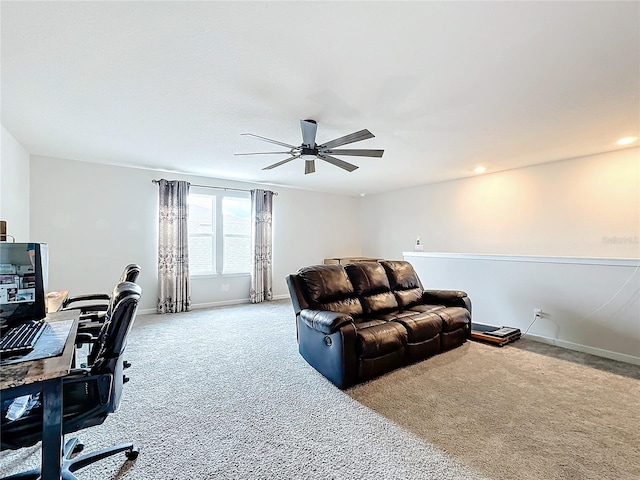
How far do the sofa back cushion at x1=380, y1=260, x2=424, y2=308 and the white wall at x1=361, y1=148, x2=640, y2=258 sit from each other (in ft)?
7.20

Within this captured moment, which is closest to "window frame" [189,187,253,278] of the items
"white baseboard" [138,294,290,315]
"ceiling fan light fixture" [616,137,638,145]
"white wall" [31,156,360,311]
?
"white wall" [31,156,360,311]

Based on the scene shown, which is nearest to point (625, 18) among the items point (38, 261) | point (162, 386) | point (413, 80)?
point (413, 80)

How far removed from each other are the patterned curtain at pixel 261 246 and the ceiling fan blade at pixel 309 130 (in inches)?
130

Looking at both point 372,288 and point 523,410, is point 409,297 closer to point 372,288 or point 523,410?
point 372,288

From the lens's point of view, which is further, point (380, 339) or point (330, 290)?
point (330, 290)

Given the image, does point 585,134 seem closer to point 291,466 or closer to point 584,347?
point 584,347

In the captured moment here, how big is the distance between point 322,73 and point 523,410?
295cm

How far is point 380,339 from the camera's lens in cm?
272

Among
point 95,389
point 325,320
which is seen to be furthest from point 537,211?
point 95,389

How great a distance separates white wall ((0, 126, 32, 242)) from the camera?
3283 millimetres

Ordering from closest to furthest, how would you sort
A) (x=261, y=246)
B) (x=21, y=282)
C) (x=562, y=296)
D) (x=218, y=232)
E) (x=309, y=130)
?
1. (x=21, y=282)
2. (x=309, y=130)
3. (x=562, y=296)
4. (x=218, y=232)
5. (x=261, y=246)

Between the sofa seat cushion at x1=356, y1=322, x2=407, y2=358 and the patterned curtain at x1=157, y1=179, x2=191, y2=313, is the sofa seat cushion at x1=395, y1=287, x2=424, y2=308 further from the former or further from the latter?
the patterned curtain at x1=157, y1=179, x2=191, y2=313

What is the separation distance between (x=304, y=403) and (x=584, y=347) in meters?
3.42

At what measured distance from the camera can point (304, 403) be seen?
93.1 inches
